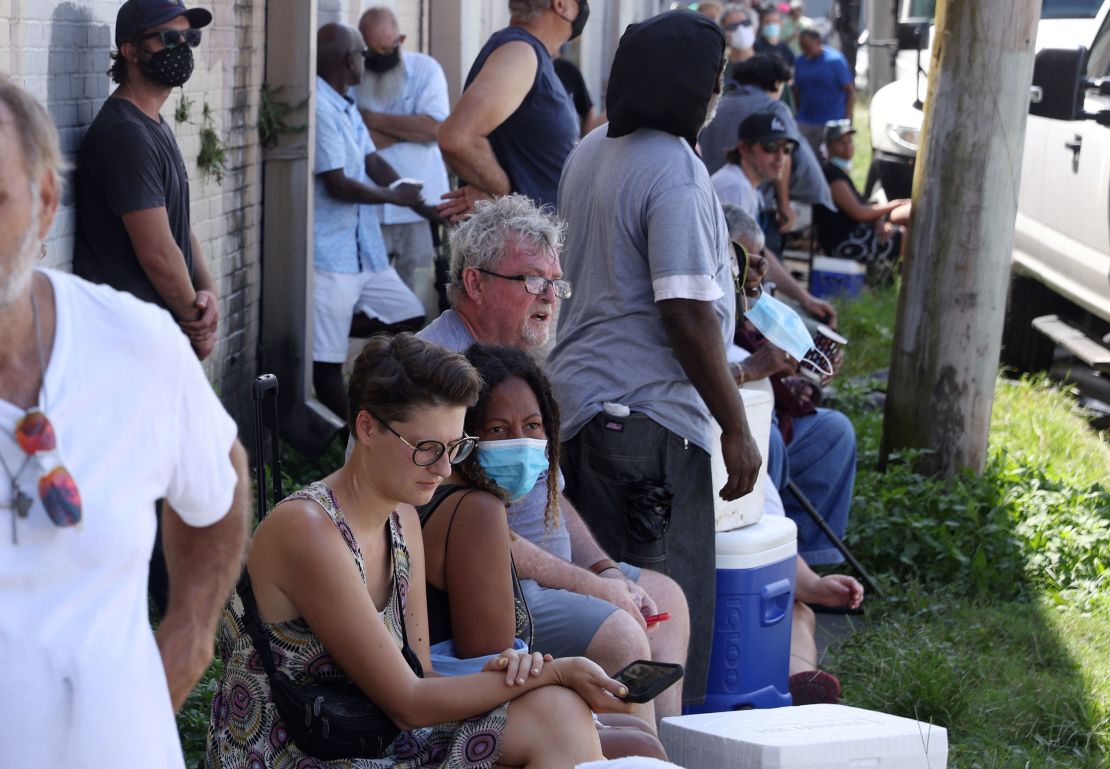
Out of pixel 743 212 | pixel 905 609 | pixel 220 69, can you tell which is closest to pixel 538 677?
pixel 905 609

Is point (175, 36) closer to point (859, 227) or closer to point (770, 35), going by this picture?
point (859, 227)

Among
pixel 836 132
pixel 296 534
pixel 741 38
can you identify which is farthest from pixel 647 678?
pixel 741 38

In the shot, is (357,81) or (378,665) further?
(357,81)

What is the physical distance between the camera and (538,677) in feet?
9.32

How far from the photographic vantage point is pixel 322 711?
8.89ft

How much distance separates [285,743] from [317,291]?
4158 mm

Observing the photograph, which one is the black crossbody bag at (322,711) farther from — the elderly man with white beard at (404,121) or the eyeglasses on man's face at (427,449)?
the elderly man with white beard at (404,121)

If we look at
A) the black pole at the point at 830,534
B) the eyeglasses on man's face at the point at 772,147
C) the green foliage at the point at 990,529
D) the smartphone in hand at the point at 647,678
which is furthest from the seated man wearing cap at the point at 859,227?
the smartphone in hand at the point at 647,678

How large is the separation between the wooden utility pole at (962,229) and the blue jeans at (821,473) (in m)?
0.71

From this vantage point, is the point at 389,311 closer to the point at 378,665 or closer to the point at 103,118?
the point at 103,118

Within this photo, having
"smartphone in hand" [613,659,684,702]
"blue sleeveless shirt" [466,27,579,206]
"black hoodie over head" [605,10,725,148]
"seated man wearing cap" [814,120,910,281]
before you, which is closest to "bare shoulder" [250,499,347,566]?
"smartphone in hand" [613,659,684,702]

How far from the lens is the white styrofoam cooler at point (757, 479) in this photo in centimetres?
421

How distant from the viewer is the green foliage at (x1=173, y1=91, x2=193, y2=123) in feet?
17.8

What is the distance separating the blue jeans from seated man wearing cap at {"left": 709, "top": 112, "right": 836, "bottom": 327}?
170 cm
